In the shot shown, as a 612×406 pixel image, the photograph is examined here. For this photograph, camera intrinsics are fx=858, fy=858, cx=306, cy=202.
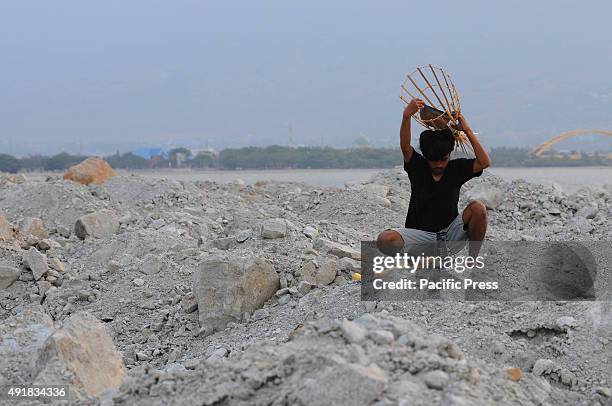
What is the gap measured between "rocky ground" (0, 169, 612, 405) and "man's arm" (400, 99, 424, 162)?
86 centimetres

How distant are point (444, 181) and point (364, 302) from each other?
0.82 metres

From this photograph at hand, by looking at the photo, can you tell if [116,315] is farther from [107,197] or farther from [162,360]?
[107,197]

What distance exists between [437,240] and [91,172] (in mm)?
9080

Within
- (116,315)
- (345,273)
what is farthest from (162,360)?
(345,273)

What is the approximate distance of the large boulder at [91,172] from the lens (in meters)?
12.9

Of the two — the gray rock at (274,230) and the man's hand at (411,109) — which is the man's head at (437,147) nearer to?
the man's hand at (411,109)

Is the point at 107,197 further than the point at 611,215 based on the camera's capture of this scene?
Yes

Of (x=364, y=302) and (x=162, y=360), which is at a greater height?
(x=364, y=302)

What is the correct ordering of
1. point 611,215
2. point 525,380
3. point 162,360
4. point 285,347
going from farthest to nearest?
point 611,215
point 162,360
point 525,380
point 285,347

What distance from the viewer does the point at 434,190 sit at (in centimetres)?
480

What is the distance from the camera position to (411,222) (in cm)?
495

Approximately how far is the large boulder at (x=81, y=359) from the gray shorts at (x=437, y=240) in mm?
1717

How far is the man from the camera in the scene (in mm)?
4770

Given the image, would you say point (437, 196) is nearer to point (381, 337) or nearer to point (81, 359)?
point (381, 337)
